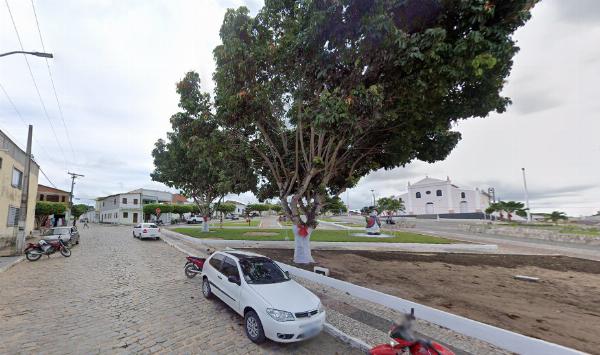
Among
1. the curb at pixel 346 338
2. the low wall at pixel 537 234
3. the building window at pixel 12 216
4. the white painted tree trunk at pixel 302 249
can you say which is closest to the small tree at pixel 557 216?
the low wall at pixel 537 234

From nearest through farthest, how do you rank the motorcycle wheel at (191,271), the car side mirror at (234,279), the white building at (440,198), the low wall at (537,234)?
1. the car side mirror at (234,279)
2. the motorcycle wheel at (191,271)
3. the low wall at (537,234)
4. the white building at (440,198)

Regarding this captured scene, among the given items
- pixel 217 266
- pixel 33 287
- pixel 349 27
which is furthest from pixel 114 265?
pixel 349 27

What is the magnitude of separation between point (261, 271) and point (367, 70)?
6.63m

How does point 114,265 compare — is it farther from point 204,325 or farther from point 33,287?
point 204,325

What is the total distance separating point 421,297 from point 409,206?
72479 millimetres

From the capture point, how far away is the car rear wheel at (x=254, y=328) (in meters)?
5.42

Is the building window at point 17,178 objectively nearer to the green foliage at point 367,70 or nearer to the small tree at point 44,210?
the small tree at point 44,210

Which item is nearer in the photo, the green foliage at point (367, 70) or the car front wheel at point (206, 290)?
the green foliage at point (367, 70)

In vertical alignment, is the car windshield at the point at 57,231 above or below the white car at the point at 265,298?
above

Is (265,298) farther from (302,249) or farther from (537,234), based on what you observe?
(537,234)

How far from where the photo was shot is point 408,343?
4.05m

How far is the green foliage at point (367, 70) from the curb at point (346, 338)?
5284 mm

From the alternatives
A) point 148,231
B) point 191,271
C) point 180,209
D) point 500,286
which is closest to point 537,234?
point 500,286

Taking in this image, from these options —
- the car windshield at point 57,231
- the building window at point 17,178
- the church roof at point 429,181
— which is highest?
the church roof at point 429,181
